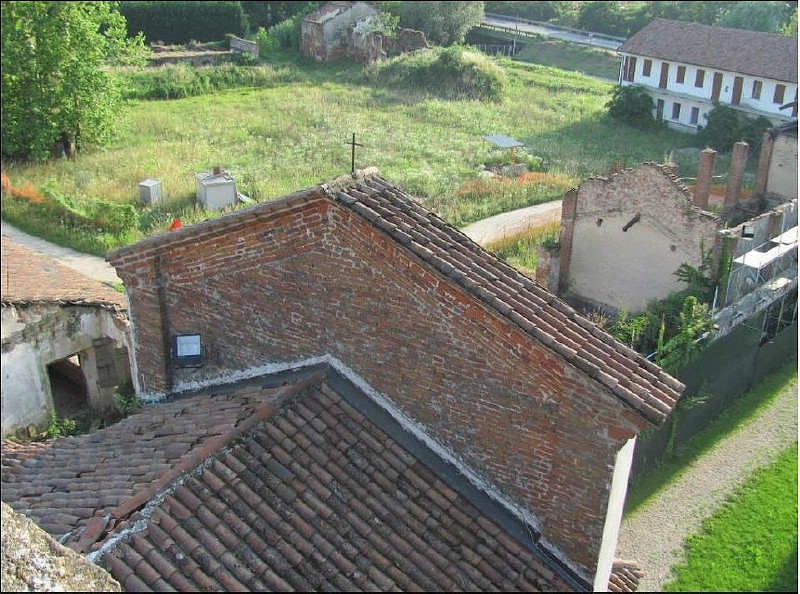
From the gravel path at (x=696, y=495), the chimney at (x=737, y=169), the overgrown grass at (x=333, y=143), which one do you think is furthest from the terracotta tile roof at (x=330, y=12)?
the gravel path at (x=696, y=495)

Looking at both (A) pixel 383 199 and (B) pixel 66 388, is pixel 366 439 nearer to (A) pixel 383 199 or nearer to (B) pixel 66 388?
(A) pixel 383 199

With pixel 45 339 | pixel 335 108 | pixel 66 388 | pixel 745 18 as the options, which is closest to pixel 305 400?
pixel 45 339

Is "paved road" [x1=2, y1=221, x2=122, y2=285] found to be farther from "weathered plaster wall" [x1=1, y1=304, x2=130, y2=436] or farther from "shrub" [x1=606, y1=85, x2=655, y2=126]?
"shrub" [x1=606, y1=85, x2=655, y2=126]

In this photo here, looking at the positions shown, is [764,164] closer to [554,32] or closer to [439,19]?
[439,19]

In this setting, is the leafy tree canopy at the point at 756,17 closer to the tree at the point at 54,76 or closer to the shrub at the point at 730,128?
the shrub at the point at 730,128

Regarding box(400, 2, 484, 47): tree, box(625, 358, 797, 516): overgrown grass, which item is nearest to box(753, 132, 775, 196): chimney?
box(625, 358, 797, 516): overgrown grass

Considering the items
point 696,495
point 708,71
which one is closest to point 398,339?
point 696,495
